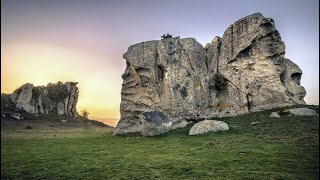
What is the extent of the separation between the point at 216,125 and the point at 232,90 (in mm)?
18132

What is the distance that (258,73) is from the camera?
183ft

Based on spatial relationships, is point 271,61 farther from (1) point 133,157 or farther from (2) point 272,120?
(1) point 133,157

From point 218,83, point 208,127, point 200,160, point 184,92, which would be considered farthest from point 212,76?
point 200,160

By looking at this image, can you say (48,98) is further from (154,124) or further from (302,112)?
(302,112)

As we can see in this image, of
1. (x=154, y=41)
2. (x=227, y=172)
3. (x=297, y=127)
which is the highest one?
(x=154, y=41)

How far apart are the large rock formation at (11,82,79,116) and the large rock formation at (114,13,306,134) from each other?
62560 mm

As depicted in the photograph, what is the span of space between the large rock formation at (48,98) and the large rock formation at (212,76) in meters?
62.6

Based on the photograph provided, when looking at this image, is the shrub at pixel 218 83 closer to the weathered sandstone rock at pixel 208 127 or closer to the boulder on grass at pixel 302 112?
the boulder on grass at pixel 302 112

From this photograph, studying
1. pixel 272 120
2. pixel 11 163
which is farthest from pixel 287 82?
pixel 11 163

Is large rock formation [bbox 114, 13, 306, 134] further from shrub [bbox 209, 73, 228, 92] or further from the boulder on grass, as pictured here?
the boulder on grass

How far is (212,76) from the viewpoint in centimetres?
5956

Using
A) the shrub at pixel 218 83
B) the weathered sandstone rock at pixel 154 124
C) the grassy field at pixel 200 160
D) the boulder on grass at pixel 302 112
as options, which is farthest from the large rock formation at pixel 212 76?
the grassy field at pixel 200 160

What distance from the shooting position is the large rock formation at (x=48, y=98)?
360 feet

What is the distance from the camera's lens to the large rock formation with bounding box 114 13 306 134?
5512 centimetres
